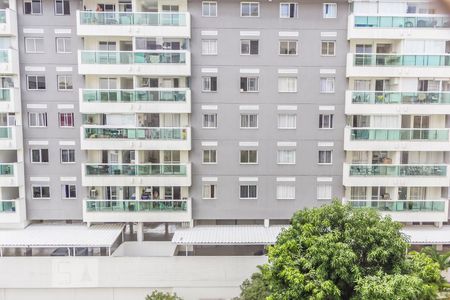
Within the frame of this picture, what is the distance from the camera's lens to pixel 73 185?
21266 millimetres

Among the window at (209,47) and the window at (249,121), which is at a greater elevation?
the window at (209,47)

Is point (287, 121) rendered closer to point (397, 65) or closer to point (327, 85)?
Answer: point (327, 85)

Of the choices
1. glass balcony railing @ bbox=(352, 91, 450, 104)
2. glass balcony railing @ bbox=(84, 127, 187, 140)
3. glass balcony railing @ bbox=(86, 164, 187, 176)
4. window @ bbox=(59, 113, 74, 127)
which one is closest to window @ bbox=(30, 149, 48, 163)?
window @ bbox=(59, 113, 74, 127)

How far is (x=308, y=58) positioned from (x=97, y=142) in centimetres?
1244

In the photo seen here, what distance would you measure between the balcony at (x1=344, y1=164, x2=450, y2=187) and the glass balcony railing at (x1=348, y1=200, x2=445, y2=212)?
98cm

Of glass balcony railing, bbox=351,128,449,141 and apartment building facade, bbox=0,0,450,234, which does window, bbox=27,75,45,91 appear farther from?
glass balcony railing, bbox=351,128,449,141

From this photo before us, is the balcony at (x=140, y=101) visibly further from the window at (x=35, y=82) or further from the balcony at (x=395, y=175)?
the balcony at (x=395, y=175)

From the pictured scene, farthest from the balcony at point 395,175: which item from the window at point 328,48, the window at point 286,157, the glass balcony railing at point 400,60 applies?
the window at point 328,48

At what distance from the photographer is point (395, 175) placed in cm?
2075

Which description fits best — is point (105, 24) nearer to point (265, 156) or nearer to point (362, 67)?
point (265, 156)

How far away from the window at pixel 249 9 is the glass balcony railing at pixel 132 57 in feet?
13.2

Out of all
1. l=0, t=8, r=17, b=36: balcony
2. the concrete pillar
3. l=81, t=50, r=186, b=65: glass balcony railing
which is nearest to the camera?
l=0, t=8, r=17, b=36: balcony

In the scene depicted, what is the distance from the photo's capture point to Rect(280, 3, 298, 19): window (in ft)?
66.3

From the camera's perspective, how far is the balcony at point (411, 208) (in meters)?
20.8
